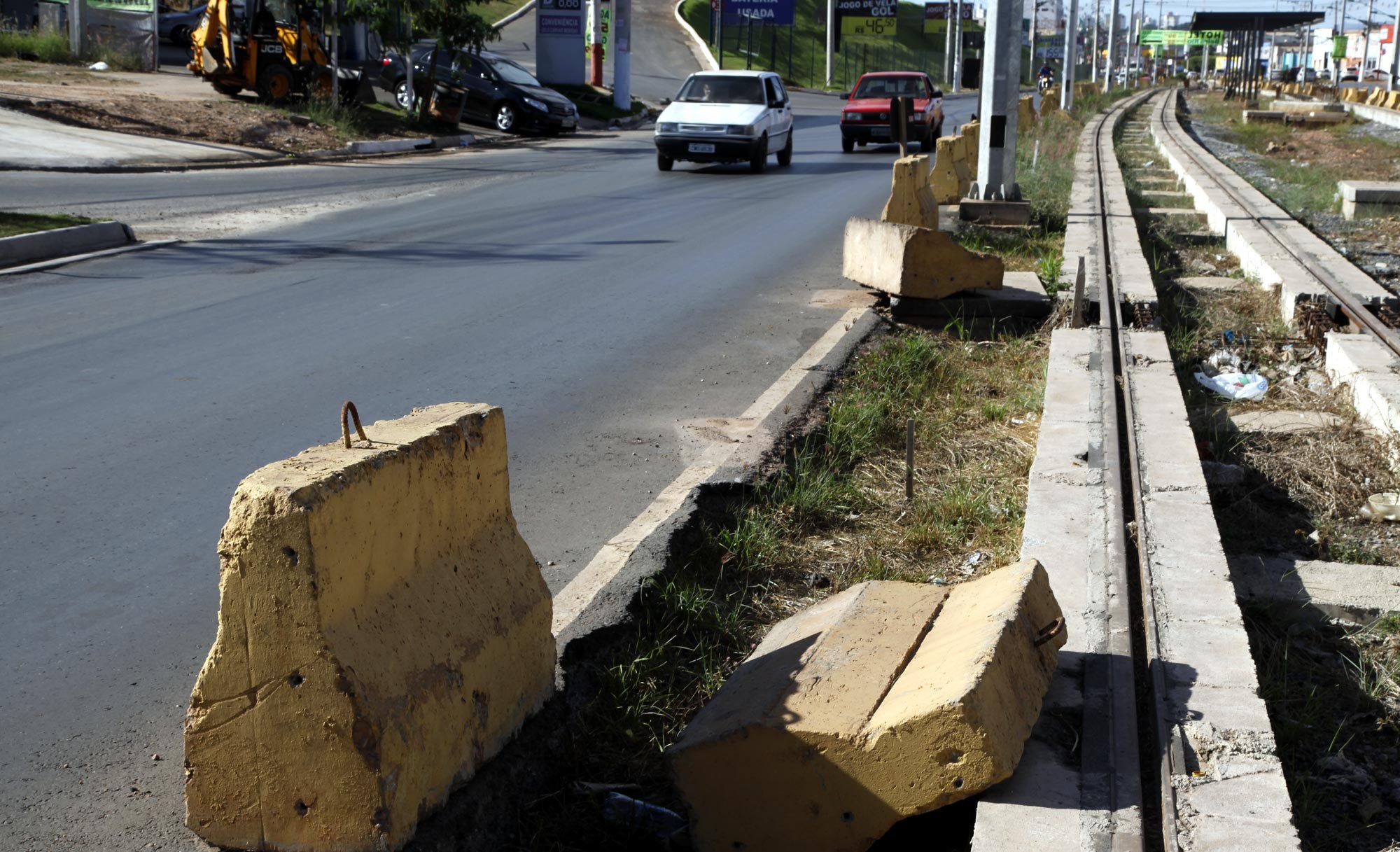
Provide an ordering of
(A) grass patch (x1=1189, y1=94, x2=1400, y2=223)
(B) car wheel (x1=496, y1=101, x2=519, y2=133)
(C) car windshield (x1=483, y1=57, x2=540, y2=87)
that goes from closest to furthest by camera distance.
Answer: (A) grass patch (x1=1189, y1=94, x2=1400, y2=223) → (B) car wheel (x1=496, y1=101, x2=519, y2=133) → (C) car windshield (x1=483, y1=57, x2=540, y2=87)

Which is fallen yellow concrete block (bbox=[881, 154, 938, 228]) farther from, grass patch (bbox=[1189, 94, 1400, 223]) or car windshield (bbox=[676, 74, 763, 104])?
car windshield (bbox=[676, 74, 763, 104])

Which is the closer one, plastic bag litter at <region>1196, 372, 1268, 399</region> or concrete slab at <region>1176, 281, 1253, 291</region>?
plastic bag litter at <region>1196, 372, 1268, 399</region>

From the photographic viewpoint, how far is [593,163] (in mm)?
23391

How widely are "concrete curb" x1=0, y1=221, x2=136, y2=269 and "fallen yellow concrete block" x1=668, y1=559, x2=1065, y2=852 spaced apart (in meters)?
9.89

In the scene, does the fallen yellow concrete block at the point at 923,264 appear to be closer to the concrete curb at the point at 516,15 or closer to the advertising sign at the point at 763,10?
the concrete curb at the point at 516,15

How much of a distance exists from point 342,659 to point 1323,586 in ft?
12.4

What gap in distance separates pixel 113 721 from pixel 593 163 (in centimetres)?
2044

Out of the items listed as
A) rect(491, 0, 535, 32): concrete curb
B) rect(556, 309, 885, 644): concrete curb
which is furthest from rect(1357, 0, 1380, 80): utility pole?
rect(556, 309, 885, 644): concrete curb

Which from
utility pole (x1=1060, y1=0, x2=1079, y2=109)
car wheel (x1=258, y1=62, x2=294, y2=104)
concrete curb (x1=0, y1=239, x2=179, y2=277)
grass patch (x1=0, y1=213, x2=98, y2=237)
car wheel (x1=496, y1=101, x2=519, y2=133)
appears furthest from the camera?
utility pole (x1=1060, y1=0, x2=1079, y2=109)

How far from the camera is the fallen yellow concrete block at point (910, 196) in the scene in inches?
446

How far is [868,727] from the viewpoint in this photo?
3100 millimetres

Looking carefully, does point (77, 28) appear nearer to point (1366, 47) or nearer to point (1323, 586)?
point (1323, 586)

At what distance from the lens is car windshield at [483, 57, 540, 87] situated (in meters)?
30.0

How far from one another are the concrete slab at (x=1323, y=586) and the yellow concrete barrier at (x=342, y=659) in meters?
3.14
